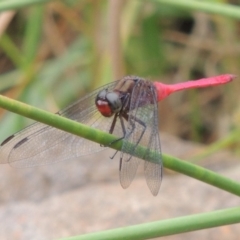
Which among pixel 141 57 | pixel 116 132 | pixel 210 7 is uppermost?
pixel 210 7

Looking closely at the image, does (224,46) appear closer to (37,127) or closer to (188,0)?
(188,0)

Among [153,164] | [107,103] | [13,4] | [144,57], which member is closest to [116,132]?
[107,103]

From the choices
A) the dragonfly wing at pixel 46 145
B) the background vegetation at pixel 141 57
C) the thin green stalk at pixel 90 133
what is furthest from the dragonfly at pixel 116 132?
the background vegetation at pixel 141 57

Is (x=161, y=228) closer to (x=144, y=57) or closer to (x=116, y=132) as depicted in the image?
(x=116, y=132)

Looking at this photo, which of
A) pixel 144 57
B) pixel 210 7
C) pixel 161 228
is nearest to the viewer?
pixel 161 228

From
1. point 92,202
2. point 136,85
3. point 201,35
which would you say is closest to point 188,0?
point 136,85

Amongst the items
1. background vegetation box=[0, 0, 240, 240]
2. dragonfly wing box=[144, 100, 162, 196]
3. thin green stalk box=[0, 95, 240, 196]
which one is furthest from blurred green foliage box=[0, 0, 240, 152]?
thin green stalk box=[0, 95, 240, 196]

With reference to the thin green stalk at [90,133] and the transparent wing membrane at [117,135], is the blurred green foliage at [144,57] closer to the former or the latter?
the transparent wing membrane at [117,135]

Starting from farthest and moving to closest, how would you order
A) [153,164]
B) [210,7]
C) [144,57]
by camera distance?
[144,57] → [210,7] → [153,164]
